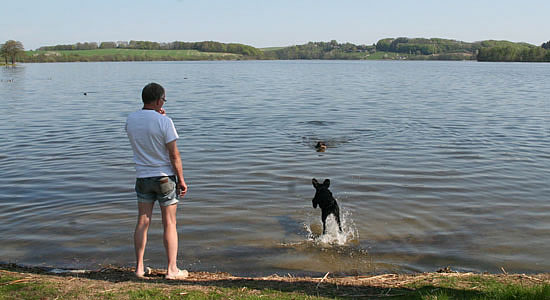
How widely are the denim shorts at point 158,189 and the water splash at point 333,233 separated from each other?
320 centimetres

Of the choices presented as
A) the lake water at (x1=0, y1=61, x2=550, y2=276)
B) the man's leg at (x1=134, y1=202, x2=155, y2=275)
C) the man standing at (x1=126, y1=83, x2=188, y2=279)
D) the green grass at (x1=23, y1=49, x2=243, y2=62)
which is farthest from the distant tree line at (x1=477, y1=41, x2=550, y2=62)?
the man's leg at (x1=134, y1=202, x2=155, y2=275)

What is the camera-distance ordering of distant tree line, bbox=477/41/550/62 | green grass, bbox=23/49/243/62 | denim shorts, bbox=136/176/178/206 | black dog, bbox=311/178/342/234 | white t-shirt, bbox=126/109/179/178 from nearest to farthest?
white t-shirt, bbox=126/109/179/178
denim shorts, bbox=136/176/178/206
black dog, bbox=311/178/342/234
distant tree line, bbox=477/41/550/62
green grass, bbox=23/49/243/62

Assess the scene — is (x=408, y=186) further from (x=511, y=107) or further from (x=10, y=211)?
(x=511, y=107)

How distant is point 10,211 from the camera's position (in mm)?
9180

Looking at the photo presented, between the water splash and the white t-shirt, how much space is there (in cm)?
343

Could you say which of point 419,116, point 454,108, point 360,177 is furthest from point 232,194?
point 454,108

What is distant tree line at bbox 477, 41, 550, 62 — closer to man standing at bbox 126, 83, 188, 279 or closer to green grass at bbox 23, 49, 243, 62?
green grass at bbox 23, 49, 243, 62

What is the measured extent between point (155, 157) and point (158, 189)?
368 mm

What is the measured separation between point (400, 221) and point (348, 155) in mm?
6210

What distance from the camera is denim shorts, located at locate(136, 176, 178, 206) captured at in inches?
209

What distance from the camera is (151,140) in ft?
17.1

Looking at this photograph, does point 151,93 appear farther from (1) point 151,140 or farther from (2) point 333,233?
(2) point 333,233

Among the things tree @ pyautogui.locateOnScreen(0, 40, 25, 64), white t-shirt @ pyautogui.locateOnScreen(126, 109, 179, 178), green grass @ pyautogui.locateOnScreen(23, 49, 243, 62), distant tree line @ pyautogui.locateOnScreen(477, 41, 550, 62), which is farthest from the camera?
green grass @ pyautogui.locateOnScreen(23, 49, 243, 62)

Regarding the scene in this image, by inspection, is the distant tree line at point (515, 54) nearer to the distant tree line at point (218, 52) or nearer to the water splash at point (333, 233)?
the distant tree line at point (218, 52)
